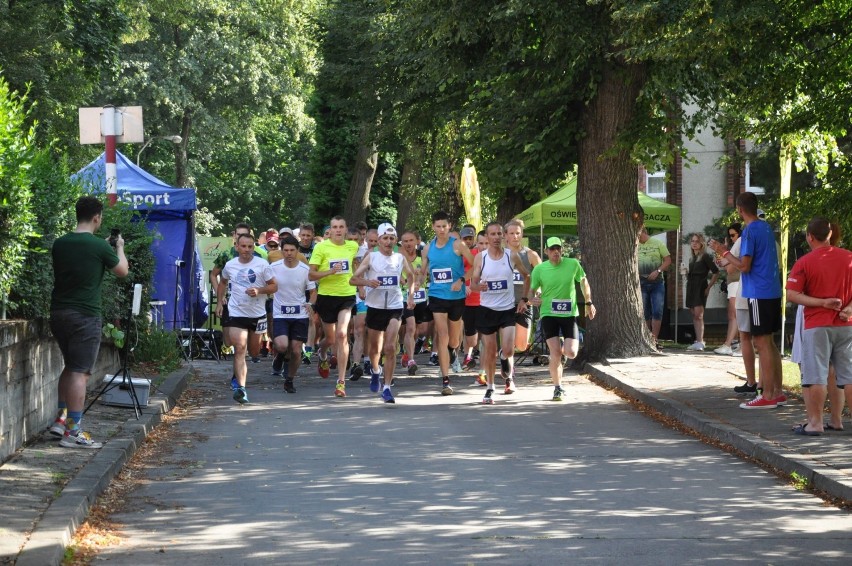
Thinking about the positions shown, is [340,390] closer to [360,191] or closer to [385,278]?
[385,278]

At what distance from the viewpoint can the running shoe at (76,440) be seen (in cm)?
1030

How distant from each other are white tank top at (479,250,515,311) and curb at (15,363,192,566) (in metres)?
3.95

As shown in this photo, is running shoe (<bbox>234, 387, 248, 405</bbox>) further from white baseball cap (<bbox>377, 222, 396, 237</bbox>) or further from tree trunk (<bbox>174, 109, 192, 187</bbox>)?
tree trunk (<bbox>174, 109, 192, 187</bbox>)

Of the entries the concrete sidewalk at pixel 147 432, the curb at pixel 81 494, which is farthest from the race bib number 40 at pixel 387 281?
the curb at pixel 81 494

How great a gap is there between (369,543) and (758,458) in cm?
428

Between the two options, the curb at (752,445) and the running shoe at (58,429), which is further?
the running shoe at (58,429)

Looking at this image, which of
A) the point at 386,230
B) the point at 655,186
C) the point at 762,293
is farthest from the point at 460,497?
the point at 655,186

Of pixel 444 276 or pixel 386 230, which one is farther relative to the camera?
pixel 444 276

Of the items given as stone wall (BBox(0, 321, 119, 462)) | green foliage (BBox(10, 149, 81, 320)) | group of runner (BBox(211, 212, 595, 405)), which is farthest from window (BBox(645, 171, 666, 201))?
stone wall (BBox(0, 321, 119, 462))

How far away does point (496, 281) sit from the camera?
15164mm

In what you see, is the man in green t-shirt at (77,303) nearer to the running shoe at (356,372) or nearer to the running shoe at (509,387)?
the running shoe at (509,387)

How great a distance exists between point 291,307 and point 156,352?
299 cm

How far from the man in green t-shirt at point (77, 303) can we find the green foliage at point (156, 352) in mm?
6757

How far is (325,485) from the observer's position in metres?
9.20
